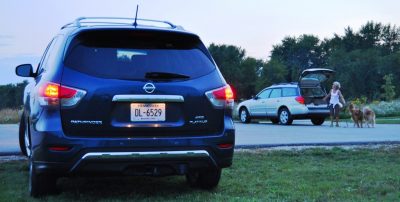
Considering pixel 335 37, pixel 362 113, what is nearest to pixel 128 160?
pixel 362 113

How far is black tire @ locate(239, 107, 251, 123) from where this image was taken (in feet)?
81.5

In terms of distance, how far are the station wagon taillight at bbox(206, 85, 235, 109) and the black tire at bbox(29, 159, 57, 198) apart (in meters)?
1.78

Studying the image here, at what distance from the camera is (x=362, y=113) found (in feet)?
64.8

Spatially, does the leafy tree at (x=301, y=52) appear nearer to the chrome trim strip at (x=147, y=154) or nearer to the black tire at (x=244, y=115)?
the black tire at (x=244, y=115)

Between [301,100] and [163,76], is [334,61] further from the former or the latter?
[163,76]

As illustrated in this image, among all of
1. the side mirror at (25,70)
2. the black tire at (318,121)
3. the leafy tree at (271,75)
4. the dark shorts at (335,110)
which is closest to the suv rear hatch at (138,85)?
the side mirror at (25,70)

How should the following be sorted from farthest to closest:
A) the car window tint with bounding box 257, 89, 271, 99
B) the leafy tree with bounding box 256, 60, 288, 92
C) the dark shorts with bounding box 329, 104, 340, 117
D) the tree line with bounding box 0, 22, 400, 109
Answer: the leafy tree with bounding box 256, 60, 288, 92
the tree line with bounding box 0, 22, 400, 109
the car window tint with bounding box 257, 89, 271, 99
the dark shorts with bounding box 329, 104, 340, 117

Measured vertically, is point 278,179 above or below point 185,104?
below

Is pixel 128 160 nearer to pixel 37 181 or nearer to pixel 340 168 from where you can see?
pixel 37 181

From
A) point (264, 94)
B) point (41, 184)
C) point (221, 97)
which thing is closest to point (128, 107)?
point (221, 97)

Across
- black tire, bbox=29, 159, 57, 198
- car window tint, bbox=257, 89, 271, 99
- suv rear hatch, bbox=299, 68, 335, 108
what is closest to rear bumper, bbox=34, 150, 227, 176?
black tire, bbox=29, 159, 57, 198

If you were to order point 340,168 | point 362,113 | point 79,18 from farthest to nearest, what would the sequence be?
1. point 362,113
2. point 340,168
3. point 79,18

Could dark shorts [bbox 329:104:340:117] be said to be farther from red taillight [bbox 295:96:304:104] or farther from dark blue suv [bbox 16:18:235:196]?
dark blue suv [bbox 16:18:235:196]

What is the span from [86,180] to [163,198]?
64.4 inches
